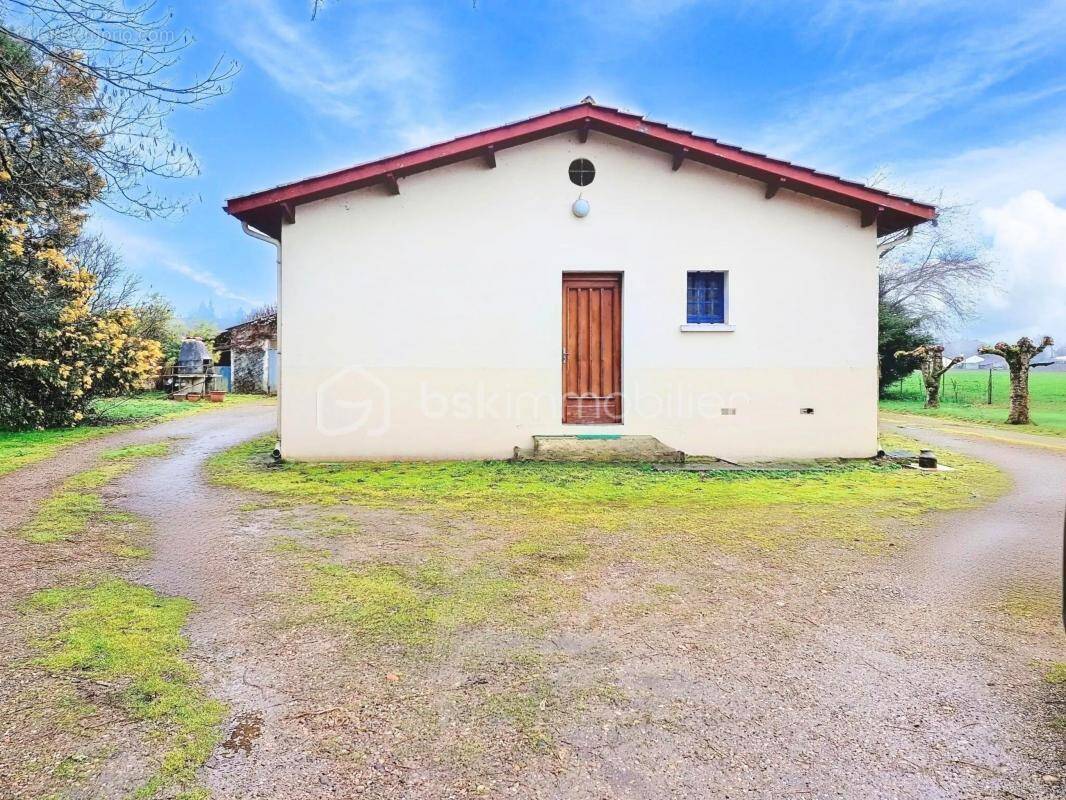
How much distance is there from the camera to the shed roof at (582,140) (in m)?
7.84

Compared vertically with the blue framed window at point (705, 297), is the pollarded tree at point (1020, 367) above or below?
below

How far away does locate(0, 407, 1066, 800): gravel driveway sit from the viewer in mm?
1891

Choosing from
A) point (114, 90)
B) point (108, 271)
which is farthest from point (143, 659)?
point (108, 271)

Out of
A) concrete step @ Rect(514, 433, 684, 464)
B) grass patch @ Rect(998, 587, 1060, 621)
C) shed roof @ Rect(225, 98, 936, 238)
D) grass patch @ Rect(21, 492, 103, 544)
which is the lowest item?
grass patch @ Rect(998, 587, 1060, 621)

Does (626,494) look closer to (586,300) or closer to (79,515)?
(586,300)

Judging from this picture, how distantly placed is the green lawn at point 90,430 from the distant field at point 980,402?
62.0 ft

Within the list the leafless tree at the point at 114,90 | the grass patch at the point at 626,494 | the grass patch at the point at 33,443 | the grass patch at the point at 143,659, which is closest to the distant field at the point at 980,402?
the grass patch at the point at 626,494

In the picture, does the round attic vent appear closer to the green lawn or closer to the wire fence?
the green lawn

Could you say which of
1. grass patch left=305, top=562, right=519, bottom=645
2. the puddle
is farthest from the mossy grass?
the puddle

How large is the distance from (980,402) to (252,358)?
91.8 feet

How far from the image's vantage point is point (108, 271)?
20.4 meters

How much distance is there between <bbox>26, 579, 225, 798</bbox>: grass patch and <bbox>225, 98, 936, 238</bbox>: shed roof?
582 centimetres

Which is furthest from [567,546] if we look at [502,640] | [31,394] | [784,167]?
[31,394]

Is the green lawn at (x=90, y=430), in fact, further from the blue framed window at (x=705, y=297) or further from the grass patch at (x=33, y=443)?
the blue framed window at (x=705, y=297)
